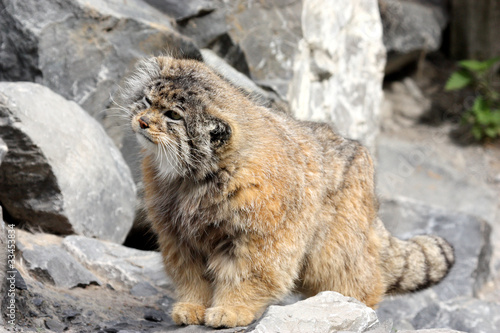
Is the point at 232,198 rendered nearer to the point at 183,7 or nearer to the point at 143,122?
the point at 143,122

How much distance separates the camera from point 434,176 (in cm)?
1266

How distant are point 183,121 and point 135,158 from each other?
3705mm

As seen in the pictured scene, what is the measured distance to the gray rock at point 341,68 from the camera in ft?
31.6

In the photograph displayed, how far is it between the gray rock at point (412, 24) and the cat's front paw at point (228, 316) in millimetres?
10738

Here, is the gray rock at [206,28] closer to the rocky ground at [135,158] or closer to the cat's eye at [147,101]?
the rocky ground at [135,158]

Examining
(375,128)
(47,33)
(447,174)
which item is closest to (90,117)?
(47,33)

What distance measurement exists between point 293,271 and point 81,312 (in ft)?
6.02

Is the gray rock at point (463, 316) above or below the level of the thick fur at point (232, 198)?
below

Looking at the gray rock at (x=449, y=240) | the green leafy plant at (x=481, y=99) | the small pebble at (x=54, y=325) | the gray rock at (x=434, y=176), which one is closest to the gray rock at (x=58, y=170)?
the small pebble at (x=54, y=325)

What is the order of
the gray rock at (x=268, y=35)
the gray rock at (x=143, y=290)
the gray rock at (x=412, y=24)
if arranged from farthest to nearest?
the gray rock at (x=412, y=24), the gray rock at (x=268, y=35), the gray rock at (x=143, y=290)

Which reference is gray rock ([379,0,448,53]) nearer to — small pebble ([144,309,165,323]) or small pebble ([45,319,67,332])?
small pebble ([144,309,165,323])

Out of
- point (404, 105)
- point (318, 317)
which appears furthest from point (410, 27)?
Answer: point (318, 317)

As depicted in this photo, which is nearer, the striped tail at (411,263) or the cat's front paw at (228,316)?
the cat's front paw at (228,316)

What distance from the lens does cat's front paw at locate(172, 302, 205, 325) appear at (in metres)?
4.80
